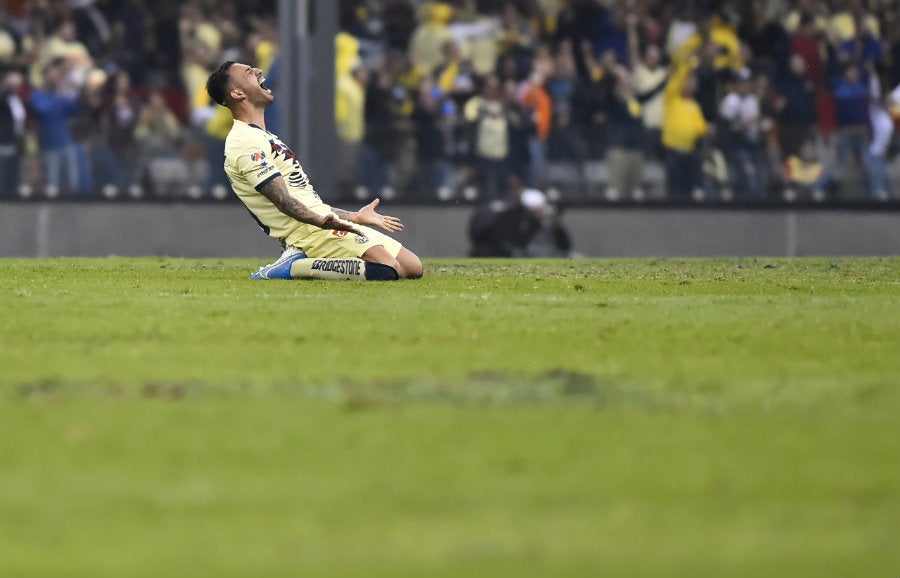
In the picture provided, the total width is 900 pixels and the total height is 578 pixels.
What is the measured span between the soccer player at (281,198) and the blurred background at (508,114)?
19.7 feet

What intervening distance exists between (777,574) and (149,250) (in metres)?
15.6

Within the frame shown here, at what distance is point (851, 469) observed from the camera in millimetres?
4934

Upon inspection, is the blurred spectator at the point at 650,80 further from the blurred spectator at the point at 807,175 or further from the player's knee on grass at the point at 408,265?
the player's knee on grass at the point at 408,265

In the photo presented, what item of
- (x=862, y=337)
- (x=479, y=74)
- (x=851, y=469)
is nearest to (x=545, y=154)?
(x=479, y=74)

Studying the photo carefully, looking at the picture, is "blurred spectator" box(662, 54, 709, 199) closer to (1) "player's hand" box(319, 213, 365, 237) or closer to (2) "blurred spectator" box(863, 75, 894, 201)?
(2) "blurred spectator" box(863, 75, 894, 201)

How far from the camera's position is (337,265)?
37.4 feet

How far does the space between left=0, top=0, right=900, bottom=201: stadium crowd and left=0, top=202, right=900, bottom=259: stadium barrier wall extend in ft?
0.87

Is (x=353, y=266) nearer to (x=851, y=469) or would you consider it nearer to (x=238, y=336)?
(x=238, y=336)

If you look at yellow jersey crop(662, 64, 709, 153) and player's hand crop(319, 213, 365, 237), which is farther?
yellow jersey crop(662, 64, 709, 153)

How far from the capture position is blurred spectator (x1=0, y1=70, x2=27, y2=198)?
18.0 metres

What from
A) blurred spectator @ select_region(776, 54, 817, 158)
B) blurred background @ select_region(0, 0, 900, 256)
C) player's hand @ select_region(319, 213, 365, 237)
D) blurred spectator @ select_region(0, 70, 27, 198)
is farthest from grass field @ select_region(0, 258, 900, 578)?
blurred spectator @ select_region(0, 70, 27, 198)

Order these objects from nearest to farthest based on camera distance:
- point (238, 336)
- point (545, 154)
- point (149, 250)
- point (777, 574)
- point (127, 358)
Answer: point (777, 574)
point (127, 358)
point (238, 336)
point (545, 154)
point (149, 250)

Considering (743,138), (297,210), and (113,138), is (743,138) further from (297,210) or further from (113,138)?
(297,210)

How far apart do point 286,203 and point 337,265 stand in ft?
2.20
